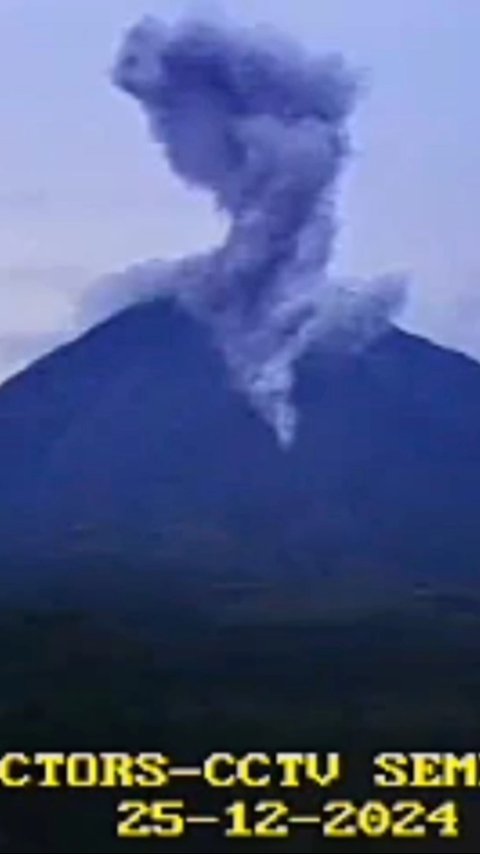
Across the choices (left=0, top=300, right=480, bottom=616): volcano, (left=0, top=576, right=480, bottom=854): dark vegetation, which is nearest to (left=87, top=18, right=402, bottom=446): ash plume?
(left=0, top=300, right=480, bottom=616): volcano

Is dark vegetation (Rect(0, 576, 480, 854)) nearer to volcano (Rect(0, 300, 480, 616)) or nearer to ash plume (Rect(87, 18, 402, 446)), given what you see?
volcano (Rect(0, 300, 480, 616))

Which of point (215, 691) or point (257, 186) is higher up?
point (257, 186)

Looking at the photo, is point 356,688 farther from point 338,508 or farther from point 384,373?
point 384,373
